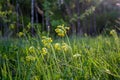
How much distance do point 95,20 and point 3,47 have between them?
768 centimetres

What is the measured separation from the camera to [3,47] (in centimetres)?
270

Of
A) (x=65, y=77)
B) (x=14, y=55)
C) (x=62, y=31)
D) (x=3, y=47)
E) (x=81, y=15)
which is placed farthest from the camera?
(x=81, y=15)

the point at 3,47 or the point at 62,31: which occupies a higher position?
the point at 62,31

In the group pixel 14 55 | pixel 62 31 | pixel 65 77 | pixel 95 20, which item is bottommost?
pixel 95 20

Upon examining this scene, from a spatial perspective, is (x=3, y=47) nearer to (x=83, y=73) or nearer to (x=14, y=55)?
(x=14, y=55)

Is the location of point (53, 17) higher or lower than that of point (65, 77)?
lower

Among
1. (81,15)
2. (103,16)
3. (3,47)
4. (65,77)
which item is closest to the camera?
(65,77)

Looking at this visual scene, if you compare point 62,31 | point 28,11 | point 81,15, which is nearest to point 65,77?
point 62,31

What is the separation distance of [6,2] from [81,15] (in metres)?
2.62

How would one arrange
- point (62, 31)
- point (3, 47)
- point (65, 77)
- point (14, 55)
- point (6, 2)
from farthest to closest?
1. point (6, 2)
2. point (3, 47)
3. point (14, 55)
4. point (62, 31)
5. point (65, 77)

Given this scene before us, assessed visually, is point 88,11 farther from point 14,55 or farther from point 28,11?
point 14,55

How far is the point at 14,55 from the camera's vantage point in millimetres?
2414

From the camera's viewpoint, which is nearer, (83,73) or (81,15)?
(83,73)

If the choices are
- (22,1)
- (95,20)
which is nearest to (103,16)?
(95,20)
